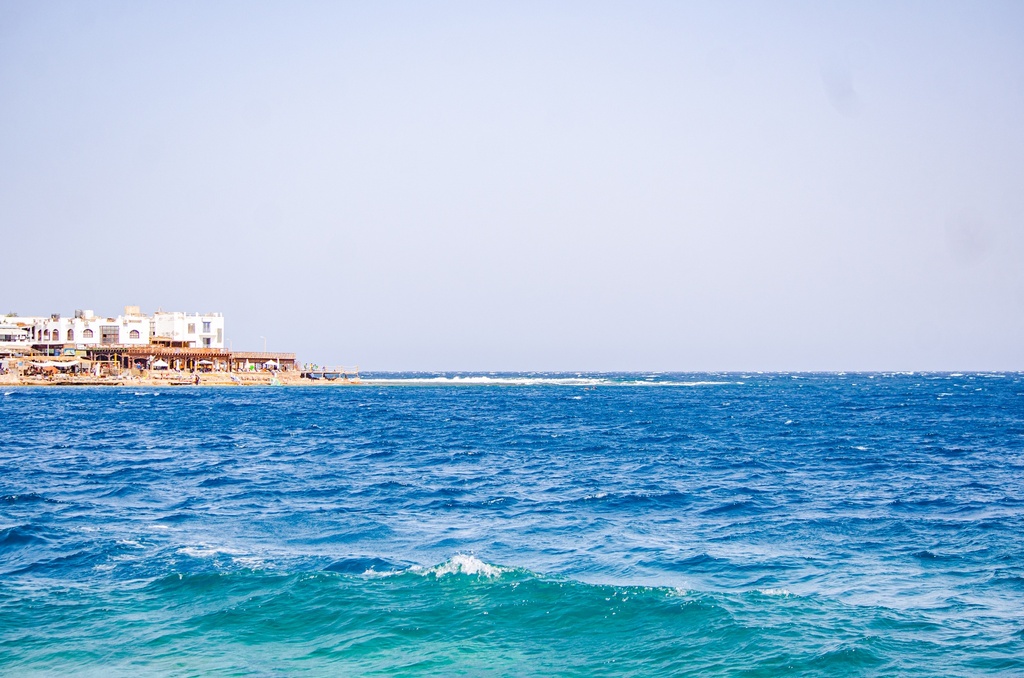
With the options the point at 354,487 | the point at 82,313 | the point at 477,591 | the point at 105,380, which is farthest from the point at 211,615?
the point at 82,313

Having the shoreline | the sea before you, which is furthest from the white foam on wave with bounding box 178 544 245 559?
the shoreline

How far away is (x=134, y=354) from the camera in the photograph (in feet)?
451

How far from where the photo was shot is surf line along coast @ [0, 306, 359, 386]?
127325 mm

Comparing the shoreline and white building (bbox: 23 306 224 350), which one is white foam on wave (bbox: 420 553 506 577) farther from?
white building (bbox: 23 306 224 350)

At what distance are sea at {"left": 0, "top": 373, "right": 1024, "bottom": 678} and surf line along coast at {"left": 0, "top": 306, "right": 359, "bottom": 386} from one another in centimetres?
9615

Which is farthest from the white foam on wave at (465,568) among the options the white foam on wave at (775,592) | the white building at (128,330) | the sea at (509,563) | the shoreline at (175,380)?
the white building at (128,330)

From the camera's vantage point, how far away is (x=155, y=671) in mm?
12648

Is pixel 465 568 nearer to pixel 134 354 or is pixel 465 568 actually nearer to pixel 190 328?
pixel 134 354

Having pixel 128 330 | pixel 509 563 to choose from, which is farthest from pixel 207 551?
pixel 128 330

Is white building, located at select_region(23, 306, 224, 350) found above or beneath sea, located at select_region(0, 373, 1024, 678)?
above

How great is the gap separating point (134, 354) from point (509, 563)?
437 ft

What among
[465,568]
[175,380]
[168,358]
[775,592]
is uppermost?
[168,358]

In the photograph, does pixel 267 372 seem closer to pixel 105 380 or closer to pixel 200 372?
pixel 200 372

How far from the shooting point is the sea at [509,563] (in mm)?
13477
